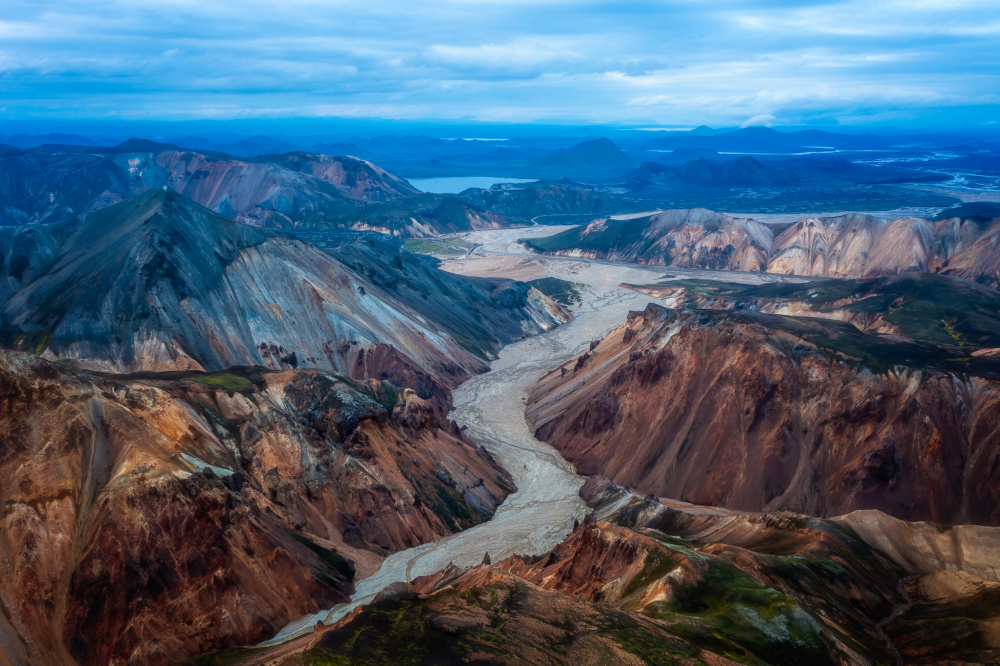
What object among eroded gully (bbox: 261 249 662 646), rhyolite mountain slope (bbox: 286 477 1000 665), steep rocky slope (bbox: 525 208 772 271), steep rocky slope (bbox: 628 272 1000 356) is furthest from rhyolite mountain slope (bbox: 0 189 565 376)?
steep rocky slope (bbox: 525 208 772 271)

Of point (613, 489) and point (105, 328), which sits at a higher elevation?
point (105, 328)

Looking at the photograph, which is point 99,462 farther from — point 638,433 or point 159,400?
point 638,433

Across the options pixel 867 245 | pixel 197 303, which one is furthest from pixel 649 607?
pixel 867 245

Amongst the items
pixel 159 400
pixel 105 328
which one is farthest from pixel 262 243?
pixel 159 400

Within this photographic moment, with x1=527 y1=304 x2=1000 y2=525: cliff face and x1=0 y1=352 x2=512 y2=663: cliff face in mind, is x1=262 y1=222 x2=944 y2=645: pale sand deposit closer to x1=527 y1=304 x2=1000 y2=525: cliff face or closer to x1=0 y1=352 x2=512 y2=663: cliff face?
x1=0 y1=352 x2=512 y2=663: cliff face

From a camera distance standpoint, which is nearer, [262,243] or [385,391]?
[385,391]

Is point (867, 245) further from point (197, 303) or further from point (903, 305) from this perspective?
point (197, 303)

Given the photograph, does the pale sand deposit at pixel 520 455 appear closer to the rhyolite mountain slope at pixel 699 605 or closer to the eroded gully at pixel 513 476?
the eroded gully at pixel 513 476
